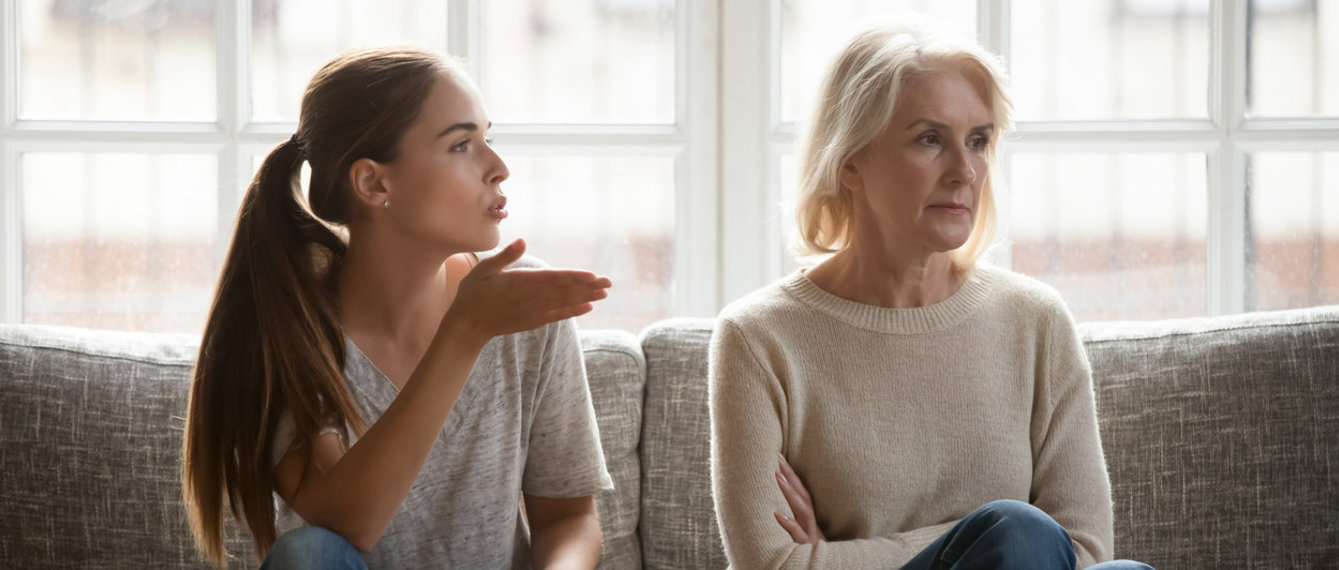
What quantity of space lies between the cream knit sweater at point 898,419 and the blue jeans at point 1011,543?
0.57ft

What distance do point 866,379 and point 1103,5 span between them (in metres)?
1.19

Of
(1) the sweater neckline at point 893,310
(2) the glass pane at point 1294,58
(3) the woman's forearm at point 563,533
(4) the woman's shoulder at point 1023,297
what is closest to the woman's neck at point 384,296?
(3) the woman's forearm at point 563,533

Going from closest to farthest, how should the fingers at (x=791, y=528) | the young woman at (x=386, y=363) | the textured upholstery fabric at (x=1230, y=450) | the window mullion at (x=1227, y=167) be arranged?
the young woman at (x=386, y=363)
the fingers at (x=791, y=528)
the textured upholstery fabric at (x=1230, y=450)
the window mullion at (x=1227, y=167)

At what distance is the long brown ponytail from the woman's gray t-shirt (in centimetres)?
6

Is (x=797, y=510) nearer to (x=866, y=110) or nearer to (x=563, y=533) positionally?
(x=563, y=533)

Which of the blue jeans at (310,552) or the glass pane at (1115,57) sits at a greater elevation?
the glass pane at (1115,57)

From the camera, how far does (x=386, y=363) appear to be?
1709 millimetres

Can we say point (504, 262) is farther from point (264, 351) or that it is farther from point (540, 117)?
point (540, 117)

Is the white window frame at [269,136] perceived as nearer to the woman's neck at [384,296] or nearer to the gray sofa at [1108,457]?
the gray sofa at [1108,457]

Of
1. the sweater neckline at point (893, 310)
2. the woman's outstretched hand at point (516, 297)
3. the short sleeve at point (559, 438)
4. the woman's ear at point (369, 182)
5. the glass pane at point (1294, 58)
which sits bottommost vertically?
the short sleeve at point (559, 438)

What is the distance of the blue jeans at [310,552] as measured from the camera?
1.41 meters

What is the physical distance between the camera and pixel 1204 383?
201 centimetres

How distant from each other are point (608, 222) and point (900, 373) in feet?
3.18

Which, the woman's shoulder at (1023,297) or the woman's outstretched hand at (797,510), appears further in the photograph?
the woman's shoulder at (1023,297)
